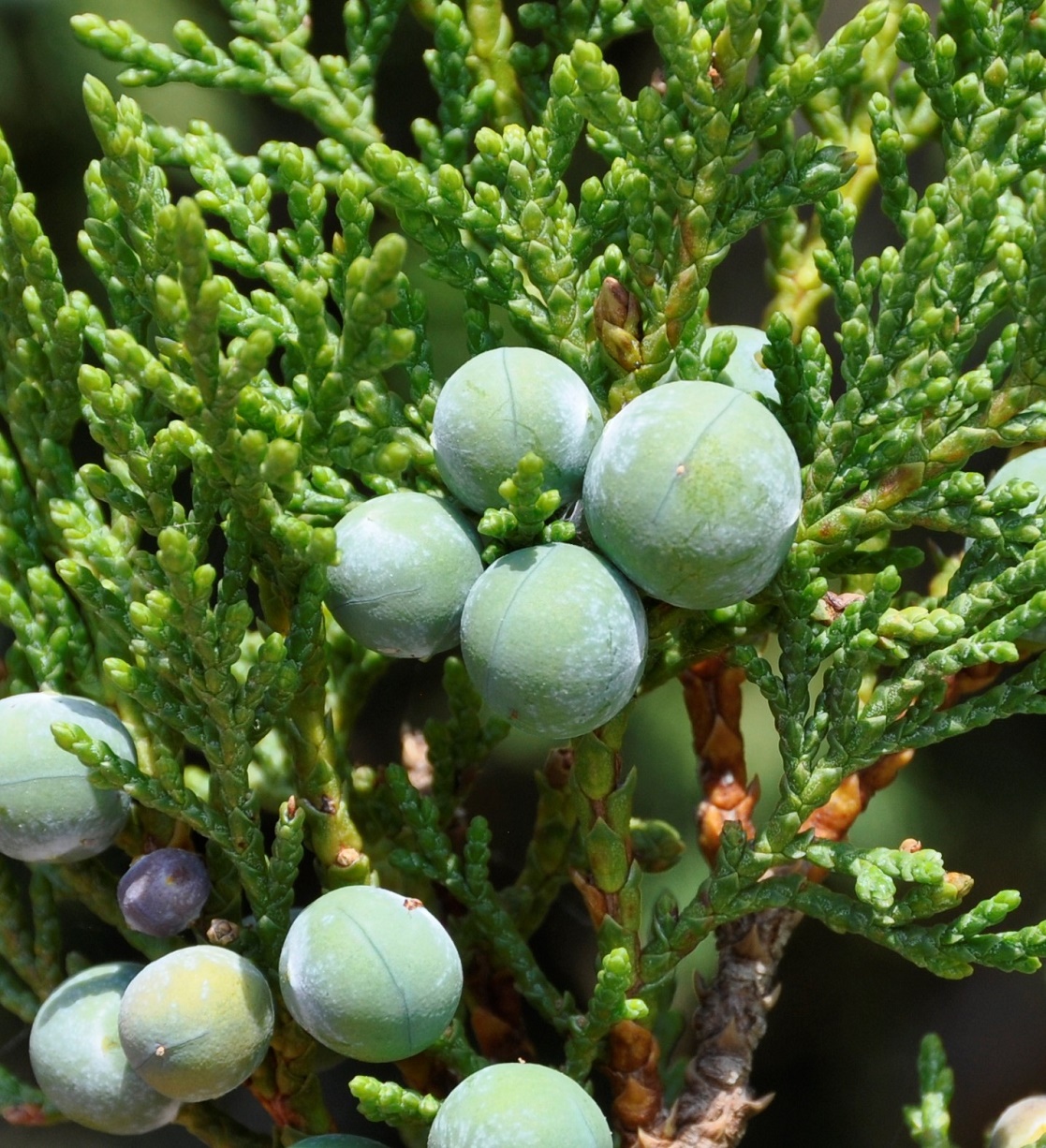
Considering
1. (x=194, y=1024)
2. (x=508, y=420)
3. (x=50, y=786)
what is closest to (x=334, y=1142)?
(x=194, y=1024)

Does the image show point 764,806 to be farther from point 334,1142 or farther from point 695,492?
point 695,492

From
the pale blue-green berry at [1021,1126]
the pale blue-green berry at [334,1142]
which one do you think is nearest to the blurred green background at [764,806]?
the pale blue-green berry at [1021,1126]

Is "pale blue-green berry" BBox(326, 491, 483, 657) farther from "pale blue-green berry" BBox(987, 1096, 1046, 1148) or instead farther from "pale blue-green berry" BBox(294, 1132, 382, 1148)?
"pale blue-green berry" BBox(987, 1096, 1046, 1148)

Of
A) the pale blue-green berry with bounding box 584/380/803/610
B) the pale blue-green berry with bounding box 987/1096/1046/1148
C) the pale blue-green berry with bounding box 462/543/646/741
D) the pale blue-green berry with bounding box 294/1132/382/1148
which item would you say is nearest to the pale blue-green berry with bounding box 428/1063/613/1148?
the pale blue-green berry with bounding box 294/1132/382/1148

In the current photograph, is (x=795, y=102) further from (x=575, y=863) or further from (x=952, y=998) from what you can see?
(x=952, y=998)

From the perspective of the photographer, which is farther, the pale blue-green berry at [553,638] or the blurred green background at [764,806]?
the blurred green background at [764,806]

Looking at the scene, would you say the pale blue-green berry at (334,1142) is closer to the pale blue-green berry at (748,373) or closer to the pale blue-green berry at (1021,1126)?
the pale blue-green berry at (1021,1126)

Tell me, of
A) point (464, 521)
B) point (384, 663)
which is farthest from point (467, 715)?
point (464, 521)
